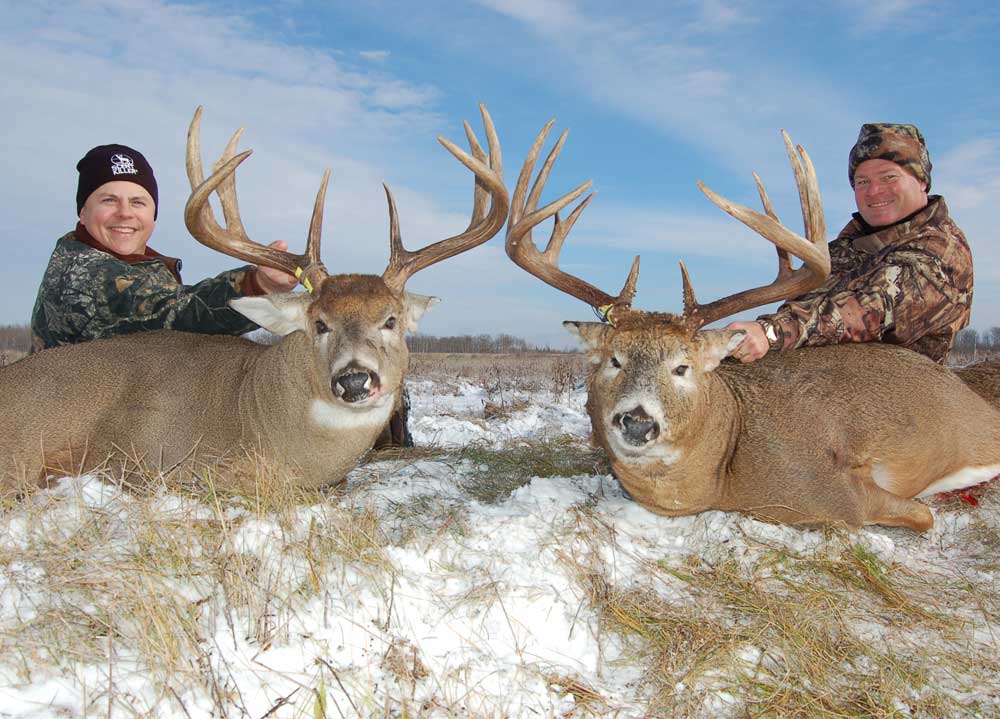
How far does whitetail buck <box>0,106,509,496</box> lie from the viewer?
4449 millimetres

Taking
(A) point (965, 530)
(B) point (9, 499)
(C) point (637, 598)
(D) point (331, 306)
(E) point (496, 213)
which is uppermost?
(E) point (496, 213)

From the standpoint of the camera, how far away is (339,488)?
16.1 ft

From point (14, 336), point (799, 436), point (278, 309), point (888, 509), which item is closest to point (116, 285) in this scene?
point (278, 309)

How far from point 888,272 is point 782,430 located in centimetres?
162

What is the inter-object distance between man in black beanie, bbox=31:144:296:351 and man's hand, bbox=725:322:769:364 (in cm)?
288

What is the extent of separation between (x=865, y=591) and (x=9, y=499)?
430 centimetres

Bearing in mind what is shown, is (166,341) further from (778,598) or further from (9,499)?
(778,598)

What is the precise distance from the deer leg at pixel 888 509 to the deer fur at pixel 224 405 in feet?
8.91

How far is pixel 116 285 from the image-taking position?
5.42 metres

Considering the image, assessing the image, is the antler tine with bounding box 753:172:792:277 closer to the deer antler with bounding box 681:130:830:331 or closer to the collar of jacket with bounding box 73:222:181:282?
the deer antler with bounding box 681:130:830:331

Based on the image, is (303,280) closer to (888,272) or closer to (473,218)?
(473,218)

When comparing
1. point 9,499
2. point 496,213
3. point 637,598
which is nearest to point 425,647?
point 637,598

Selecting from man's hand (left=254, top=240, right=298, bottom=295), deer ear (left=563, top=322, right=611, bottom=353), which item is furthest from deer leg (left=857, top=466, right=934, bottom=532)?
man's hand (left=254, top=240, right=298, bottom=295)

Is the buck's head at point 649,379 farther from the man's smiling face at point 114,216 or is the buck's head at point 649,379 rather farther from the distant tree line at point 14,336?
the distant tree line at point 14,336
